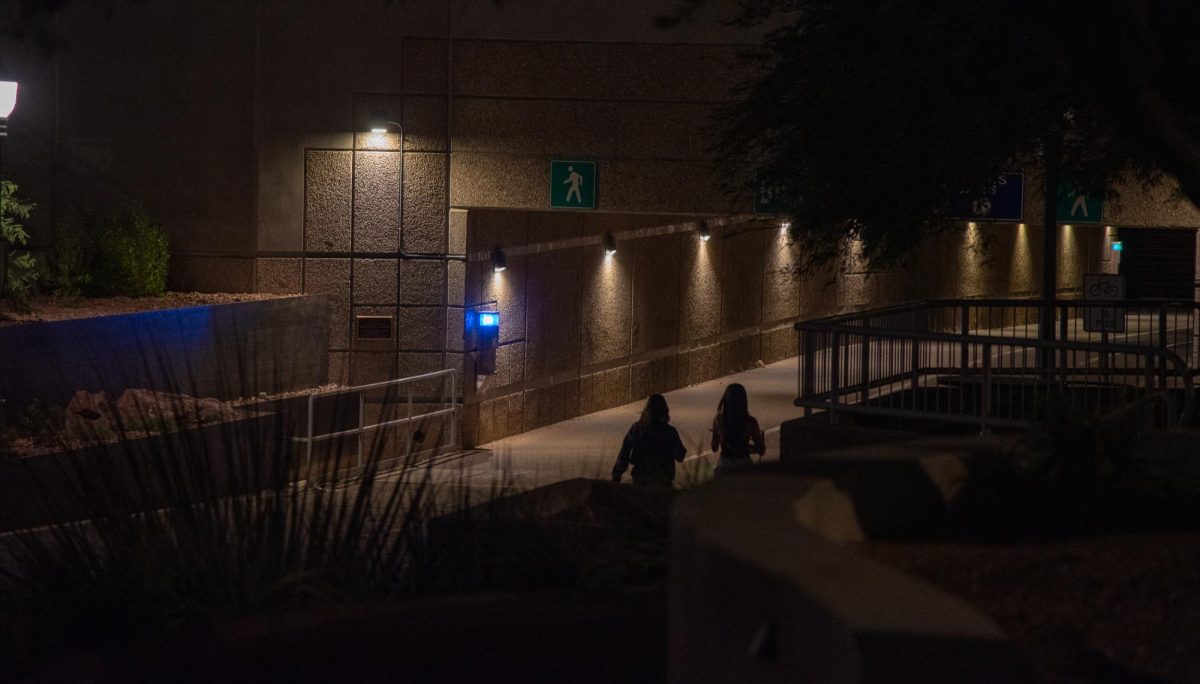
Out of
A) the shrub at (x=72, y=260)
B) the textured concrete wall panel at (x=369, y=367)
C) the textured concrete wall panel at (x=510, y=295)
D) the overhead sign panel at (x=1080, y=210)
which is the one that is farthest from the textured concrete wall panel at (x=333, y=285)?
the overhead sign panel at (x=1080, y=210)

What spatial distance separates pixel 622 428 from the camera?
22000mm

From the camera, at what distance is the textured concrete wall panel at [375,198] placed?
20016 millimetres

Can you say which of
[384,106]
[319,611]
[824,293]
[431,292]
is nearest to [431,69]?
[384,106]

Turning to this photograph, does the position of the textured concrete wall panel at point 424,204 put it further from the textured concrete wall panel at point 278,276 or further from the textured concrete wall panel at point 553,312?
the textured concrete wall panel at point 553,312

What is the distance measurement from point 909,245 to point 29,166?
1179 centimetres

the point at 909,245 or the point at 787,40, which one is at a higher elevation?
the point at 787,40

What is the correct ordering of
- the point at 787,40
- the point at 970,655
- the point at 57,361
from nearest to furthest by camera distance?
1. the point at 970,655
2. the point at 787,40
3. the point at 57,361

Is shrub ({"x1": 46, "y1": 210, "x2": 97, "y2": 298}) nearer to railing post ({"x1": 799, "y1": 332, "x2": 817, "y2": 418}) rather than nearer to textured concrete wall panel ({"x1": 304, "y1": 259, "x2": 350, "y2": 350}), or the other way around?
textured concrete wall panel ({"x1": 304, "y1": 259, "x2": 350, "y2": 350})

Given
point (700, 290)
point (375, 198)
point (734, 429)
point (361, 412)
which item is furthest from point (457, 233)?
point (734, 429)

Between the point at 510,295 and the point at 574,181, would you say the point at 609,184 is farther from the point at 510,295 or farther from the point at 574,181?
the point at 510,295

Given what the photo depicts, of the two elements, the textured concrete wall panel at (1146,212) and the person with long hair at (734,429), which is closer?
the person with long hair at (734,429)

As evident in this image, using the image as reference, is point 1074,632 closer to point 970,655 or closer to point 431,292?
point 970,655

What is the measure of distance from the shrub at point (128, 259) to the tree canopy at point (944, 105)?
7793mm

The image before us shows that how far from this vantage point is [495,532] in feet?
21.8
